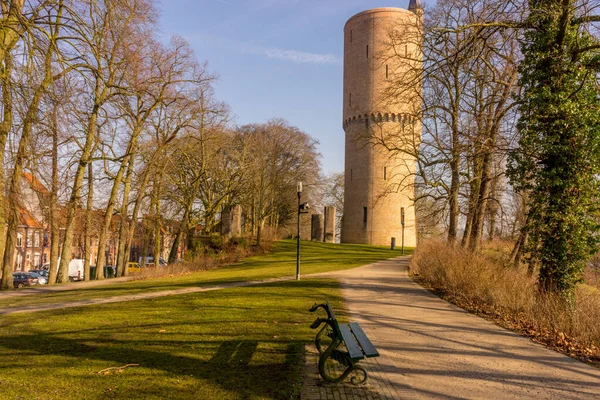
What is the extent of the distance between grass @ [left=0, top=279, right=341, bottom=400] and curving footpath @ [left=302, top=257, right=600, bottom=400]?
899 millimetres

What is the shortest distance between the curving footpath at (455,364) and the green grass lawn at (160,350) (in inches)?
34.1

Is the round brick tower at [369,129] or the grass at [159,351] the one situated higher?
the round brick tower at [369,129]

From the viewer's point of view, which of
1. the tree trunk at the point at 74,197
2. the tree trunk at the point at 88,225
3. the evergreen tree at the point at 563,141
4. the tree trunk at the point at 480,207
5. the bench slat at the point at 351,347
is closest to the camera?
the bench slat at the point at 351,347

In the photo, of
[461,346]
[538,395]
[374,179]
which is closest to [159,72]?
[461,346]

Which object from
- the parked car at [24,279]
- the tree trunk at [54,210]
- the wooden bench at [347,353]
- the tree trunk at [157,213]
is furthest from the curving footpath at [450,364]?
the parked car at [24,279]

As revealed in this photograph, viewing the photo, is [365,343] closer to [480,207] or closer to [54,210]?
[480,207]

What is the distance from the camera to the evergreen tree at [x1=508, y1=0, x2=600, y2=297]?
9.92m

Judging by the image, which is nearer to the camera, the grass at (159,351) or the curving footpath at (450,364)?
the grass at (159,351)

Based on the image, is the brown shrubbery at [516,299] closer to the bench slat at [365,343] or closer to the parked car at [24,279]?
the bench slat at [365,343]

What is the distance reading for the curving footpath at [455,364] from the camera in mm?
5426

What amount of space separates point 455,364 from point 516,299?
4.68 metres

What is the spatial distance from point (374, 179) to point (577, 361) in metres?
38.5

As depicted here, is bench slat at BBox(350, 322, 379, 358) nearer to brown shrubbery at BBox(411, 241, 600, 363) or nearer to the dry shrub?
brown shrubbery at BBox(411, 241, 600, 363)

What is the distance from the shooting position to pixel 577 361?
6938 mm
